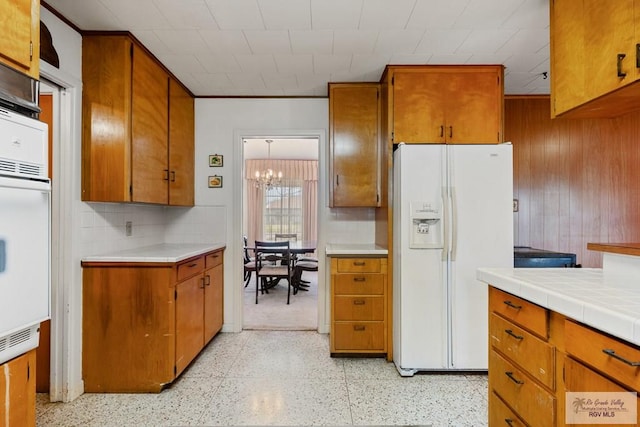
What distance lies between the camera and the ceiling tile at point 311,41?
7.16 ft

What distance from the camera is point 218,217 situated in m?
3.42

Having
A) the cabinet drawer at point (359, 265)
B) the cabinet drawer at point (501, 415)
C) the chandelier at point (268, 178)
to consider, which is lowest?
the cabinet drawer at point (501, 415)

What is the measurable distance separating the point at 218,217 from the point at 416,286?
2068 mm

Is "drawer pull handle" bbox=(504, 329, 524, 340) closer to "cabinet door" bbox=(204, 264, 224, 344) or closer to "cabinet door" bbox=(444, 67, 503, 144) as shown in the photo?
"cabinet door" bbox=(444, 67, 503, 144)

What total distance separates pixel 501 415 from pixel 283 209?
249 inches

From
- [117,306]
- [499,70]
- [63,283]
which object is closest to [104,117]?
[63,283]

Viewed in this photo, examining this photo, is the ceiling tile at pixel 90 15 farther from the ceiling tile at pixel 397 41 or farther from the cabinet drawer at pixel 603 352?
the cabinet drawer at pixel 603 352

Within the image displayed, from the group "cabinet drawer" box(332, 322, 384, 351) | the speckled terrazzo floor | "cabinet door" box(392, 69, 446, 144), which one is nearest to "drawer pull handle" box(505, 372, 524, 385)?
the speckled terrazzo floor

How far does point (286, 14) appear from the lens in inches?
77.9

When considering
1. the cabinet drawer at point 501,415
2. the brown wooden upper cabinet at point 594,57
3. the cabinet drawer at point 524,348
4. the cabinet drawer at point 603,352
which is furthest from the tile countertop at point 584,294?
the brown wooden upper cabinet at point 594,57

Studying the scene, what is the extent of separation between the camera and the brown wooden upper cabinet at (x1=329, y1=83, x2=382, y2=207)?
3014 millimetres

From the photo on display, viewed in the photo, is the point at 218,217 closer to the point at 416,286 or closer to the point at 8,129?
the point at 416,286

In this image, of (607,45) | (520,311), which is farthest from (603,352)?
(607,45)

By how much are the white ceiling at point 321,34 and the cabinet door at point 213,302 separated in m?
1.78
